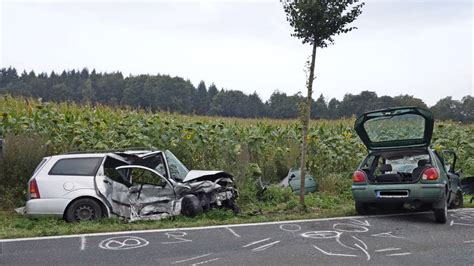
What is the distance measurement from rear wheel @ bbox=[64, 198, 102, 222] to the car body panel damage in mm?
228

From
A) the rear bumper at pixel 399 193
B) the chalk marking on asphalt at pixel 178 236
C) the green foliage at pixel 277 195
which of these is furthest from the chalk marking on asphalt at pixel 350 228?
the chalk marking on asphalt at pixel 178 236

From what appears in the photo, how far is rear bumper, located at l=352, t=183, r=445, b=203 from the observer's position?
8094mm

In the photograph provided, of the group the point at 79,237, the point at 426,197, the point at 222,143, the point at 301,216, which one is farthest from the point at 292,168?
the point at 79,237

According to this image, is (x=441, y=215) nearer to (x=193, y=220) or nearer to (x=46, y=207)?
(x=193, y=220)

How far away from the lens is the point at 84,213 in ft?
26.2

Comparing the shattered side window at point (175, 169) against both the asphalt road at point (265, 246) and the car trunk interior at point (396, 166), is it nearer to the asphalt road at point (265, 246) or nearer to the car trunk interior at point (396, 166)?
the asphalt road at point (265, 246)

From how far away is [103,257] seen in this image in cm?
579

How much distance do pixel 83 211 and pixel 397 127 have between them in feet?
21.8

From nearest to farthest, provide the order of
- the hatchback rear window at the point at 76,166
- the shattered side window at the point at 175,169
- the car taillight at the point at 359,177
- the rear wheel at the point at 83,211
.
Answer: the rear wheel at the point at 83,211, the hatchback rear window at the point at 76,166, the car taillight at the point at 359,177, the shattered side window at the point at 175,169

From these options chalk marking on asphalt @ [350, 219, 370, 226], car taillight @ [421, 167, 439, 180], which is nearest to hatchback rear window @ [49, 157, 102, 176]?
chalk marking on asphalt @ [350, 219, 370, 226]

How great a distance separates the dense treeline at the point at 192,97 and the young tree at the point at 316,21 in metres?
14.6

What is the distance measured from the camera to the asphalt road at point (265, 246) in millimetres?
5699

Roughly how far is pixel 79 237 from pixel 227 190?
3.14m

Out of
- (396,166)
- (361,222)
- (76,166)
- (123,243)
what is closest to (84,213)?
(76,166)
